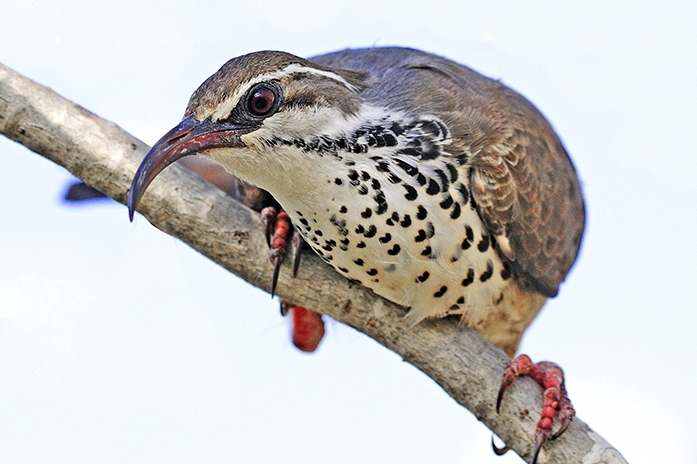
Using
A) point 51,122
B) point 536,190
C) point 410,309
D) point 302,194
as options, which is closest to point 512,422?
point 410,309

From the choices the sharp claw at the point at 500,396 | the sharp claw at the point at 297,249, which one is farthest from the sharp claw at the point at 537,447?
the sharp claw at the point at 297,249

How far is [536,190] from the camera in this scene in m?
4.84

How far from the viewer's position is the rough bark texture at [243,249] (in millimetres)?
4566

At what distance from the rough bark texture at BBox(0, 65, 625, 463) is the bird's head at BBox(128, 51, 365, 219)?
2.42 feet

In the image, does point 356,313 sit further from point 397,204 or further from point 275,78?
point 275,78

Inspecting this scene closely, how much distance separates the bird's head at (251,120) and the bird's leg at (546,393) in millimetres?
1571

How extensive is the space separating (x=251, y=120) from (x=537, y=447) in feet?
6.79

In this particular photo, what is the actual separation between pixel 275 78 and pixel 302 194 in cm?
51

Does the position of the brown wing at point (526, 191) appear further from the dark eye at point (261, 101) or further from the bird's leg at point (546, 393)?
the dark eye at point (261, 101)

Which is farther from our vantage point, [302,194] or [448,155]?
[448,155]

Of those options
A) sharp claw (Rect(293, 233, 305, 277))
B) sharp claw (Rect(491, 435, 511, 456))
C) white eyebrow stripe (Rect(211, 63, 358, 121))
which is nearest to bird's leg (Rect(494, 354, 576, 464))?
sharp claw (Rect(491, 435, 511, 456))

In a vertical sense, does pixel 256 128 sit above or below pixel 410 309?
above

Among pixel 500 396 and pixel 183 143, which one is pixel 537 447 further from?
pixel 183 143

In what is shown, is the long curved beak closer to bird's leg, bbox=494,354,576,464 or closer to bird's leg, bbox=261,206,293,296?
bird's leg, bbox=261,206,293,296
